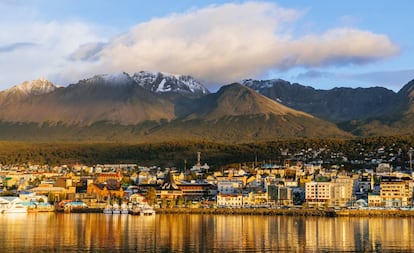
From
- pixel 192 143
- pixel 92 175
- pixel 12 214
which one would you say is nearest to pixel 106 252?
pixel 12 214

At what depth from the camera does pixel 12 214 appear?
2685 inches

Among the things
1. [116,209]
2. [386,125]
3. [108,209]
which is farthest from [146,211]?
[386,125]

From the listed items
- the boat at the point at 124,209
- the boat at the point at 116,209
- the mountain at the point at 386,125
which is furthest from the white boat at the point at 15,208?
the mountain at the point at 386,125

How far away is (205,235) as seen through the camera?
4469 cm

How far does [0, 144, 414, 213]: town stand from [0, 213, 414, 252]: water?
16.2 metres

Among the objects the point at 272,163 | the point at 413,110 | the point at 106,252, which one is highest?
the point at 413,110

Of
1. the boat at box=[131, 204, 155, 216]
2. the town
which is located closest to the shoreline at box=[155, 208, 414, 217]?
the town

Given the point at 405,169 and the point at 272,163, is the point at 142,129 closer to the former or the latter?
the point at 272,163

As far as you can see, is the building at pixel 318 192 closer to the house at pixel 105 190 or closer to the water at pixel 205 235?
the water at pixel 205 235

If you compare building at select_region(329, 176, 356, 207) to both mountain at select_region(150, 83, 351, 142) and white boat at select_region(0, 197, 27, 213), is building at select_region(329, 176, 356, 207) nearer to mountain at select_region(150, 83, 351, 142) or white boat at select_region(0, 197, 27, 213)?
white boat at select_region(0, 197, 27, 213)

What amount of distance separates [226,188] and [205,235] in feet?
133

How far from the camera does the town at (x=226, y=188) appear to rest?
7669 cm

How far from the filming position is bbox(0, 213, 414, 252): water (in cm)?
3825

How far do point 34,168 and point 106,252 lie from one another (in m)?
85.6
